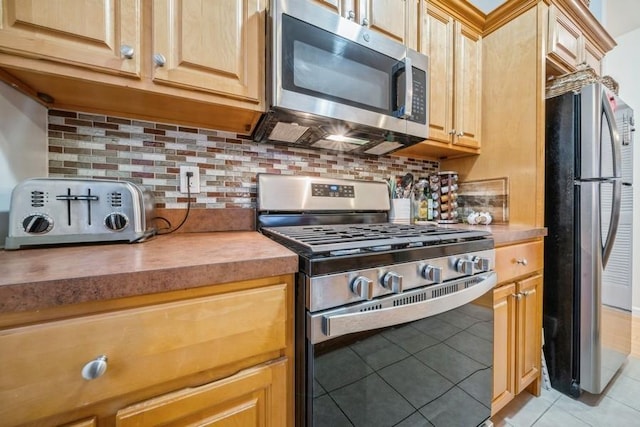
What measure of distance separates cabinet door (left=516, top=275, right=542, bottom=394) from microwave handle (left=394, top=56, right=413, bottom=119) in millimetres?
963

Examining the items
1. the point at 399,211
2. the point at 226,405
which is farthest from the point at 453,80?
the point at 226,405

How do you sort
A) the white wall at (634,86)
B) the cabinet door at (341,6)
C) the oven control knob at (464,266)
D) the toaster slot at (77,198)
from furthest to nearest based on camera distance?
1. the white wall at (634,86)
2. the cabinet door at (341,6)
3. the oven control knob at (464,266)
4. the toaster slot at (77,198)

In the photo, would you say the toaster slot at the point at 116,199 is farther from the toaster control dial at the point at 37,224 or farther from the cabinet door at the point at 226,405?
the cabinet door at the point at 226,405

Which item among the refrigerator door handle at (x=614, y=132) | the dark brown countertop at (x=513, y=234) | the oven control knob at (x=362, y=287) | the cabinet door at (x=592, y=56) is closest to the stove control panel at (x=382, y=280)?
the oven control knob at (x=362, y=287)

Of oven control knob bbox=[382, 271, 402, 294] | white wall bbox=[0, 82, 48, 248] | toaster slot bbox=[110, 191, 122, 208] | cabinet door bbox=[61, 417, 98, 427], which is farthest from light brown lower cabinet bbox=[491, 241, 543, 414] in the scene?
white wall bbox=[0, 82, 48, 248]

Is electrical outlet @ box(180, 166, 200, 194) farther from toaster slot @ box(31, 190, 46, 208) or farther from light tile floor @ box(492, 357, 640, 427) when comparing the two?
light tile floor @ box(492, 357, 640, 427)

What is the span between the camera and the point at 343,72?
3.33 feet

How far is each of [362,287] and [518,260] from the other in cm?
99

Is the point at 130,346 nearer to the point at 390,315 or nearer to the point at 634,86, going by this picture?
the point at 390,315

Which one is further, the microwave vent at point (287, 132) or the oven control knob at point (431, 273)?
the microwave vent at point (287, 132)

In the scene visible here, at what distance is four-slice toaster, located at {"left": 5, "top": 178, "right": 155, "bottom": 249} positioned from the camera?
26.2 inches

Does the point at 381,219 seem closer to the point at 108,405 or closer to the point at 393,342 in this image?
the point at 393,342

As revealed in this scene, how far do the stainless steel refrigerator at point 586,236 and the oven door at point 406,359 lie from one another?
0.69 meters

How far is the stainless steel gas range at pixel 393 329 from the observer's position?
61cm
